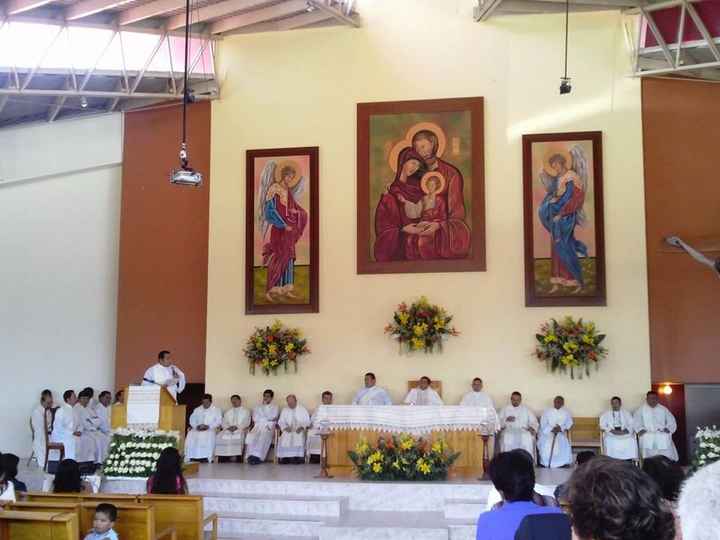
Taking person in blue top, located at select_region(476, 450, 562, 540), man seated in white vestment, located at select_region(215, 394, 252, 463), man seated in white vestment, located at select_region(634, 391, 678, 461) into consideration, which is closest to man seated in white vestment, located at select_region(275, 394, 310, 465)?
man seated in white vestment, located at select_region(215, 394, 252, 463)

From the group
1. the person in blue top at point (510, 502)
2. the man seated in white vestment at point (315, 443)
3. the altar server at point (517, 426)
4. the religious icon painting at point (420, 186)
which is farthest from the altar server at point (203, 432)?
the person in blue top at point (510, 502)

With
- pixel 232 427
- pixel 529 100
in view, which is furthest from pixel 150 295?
pixel 529 100

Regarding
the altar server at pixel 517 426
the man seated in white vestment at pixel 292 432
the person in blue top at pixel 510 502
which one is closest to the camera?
the person in blue top at pixel 510 502

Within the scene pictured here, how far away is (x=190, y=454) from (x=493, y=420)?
15.5ft

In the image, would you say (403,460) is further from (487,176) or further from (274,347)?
(487,176)

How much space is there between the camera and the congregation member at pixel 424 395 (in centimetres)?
1185

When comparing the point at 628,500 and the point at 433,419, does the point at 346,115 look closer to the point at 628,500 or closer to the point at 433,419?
the point at 433,419

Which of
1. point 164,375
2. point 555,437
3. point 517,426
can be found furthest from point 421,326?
point 164,375

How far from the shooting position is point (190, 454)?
12.1 meters

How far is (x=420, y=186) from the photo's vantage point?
41.4 ft

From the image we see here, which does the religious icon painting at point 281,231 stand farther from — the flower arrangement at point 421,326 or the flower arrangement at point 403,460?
the flower arrangement at point 403,460

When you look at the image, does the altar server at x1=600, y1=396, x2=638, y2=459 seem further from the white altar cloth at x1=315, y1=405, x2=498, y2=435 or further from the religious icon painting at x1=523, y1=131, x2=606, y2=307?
the white altar cloth at x1=315, y1=405, x2=498, y2=435

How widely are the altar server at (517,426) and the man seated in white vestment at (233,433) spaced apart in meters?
3.73

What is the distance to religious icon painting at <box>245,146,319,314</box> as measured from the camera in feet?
41.8
